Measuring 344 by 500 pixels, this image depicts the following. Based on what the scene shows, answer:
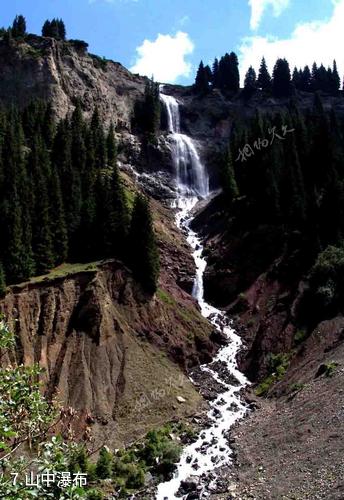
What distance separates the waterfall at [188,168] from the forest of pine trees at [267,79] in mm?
29826

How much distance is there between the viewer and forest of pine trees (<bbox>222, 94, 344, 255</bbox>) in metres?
67.6

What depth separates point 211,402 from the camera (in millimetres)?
48750

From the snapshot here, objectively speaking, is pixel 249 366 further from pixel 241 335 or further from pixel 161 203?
pixel 161 203

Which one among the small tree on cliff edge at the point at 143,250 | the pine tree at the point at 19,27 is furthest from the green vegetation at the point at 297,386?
the pine tree at the point at 19,27

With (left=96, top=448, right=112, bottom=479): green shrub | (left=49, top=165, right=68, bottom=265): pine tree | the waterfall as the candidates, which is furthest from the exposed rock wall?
the waterfall

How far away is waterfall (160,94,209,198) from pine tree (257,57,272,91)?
38394 millimetres

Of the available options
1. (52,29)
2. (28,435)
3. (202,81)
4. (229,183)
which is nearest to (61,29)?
(52,29)

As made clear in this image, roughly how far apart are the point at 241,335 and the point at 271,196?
24938mm

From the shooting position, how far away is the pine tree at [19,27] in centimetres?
11470

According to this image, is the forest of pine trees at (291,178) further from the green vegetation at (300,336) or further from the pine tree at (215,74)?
the pine tree at (215,74)

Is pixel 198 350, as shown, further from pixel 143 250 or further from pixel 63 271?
pixel 63 271

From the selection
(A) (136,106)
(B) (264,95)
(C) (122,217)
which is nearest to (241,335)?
(C) (122,217)

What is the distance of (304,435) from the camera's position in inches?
1382

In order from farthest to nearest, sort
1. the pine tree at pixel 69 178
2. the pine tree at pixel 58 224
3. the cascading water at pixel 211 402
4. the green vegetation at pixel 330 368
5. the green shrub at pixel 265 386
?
1. the pine tree at pixel 69 178
2. the pine tree at pixel 58 224
3. the green shrub at pixel 265 386
4. the green vegetation at pixel 330 368
5. the cascading water at pixel 211 402
